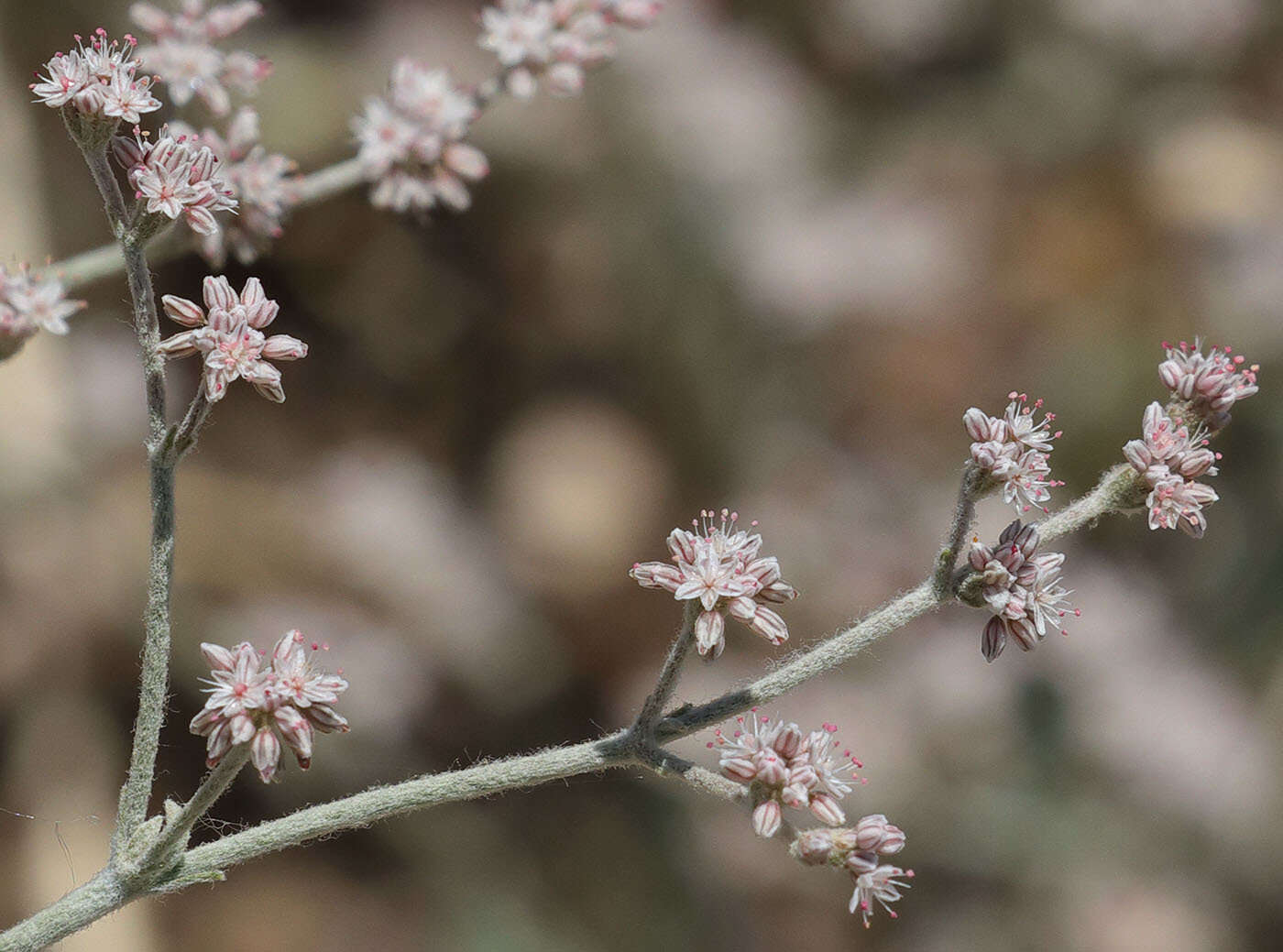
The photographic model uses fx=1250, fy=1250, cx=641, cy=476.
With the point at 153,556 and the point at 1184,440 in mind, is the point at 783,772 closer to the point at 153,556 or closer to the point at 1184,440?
the point at 1184,440

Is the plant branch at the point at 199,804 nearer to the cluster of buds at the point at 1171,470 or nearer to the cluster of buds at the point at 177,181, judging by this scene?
the cluster of buds at the point at 177,181

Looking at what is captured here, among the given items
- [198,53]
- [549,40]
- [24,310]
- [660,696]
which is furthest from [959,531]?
[198,53]

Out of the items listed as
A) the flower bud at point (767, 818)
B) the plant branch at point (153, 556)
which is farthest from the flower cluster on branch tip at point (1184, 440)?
the plant branch at point (153, 556)

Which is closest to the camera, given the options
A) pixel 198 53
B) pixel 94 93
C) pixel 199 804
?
pixel 199 804

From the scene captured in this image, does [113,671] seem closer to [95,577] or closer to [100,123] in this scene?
[95,577]

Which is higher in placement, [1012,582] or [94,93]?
[94,93]

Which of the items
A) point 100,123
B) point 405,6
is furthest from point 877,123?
point 100,123
